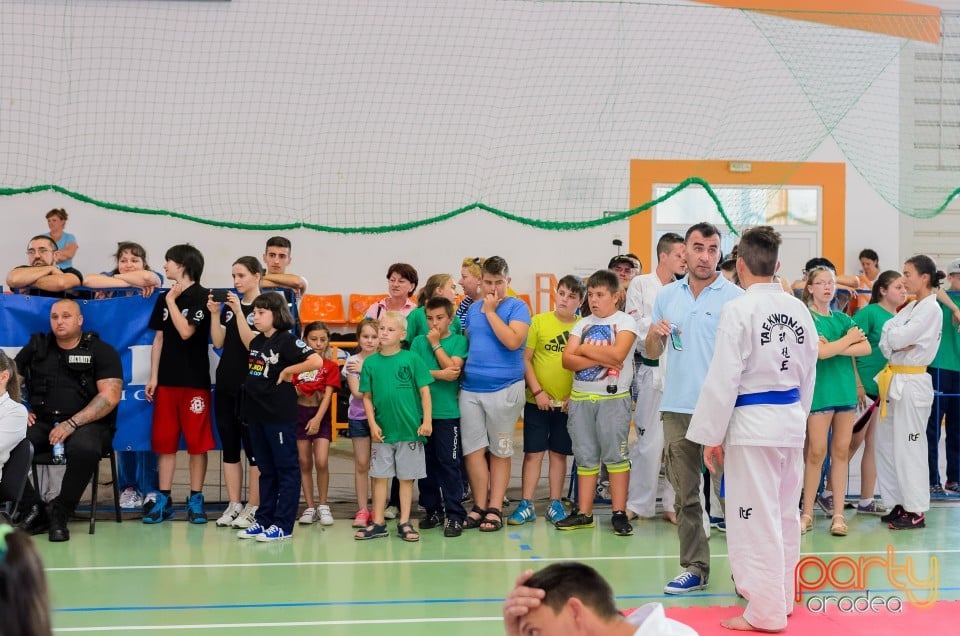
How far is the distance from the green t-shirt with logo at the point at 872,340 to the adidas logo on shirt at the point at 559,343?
2.36 m

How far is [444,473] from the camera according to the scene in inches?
279

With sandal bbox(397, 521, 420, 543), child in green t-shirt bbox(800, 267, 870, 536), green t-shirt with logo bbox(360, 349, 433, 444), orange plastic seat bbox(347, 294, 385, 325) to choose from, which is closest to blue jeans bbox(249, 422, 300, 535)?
green t-shirt with logo bbox(360, 349, 433, 444)

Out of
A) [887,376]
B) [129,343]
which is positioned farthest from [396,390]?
[887,376]

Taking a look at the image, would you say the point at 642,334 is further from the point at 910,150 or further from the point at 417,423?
the point at 910,150

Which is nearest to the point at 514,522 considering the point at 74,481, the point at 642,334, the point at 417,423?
the point at 417,423

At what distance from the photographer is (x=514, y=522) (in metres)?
7.28

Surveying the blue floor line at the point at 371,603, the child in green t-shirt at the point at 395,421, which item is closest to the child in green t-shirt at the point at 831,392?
the blue floor line at the point at 371,603

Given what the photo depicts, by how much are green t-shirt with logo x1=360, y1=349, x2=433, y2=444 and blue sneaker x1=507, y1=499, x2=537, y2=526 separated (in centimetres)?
98

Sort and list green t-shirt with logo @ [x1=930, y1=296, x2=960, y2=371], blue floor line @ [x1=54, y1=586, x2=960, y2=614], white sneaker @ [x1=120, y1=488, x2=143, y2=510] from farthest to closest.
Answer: green t-shirt with logo @ [x1=930, y1=296, x2=960, y2=371], white sneaker @ [x1=120, y1=488, x2=143, y2=510], blue floor line @ [x1=54, y1=586, x2=960, y2=614]

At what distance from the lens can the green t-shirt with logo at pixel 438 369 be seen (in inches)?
281

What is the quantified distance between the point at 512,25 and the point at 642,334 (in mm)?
6997

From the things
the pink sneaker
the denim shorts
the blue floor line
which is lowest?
the blue floor line

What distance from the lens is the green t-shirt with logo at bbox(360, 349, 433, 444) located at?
689cm

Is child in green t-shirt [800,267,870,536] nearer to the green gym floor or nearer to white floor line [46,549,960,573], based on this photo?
the green gym floor
